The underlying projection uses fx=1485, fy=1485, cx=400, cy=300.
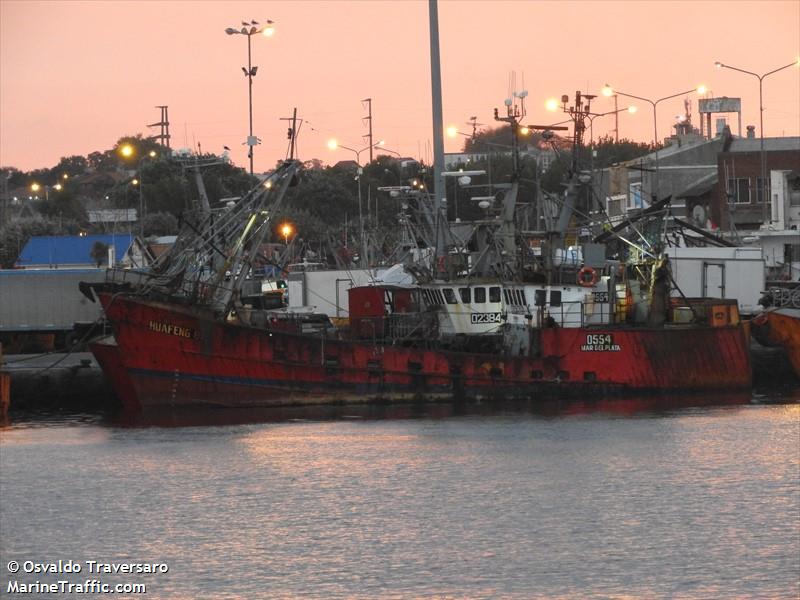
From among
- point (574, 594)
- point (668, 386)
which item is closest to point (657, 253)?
point (668, 386)

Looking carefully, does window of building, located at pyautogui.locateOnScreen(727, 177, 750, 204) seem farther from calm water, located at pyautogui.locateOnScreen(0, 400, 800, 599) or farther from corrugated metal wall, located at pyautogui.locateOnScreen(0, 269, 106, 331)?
corrugated metal wall, located at pyautogui.locateOnScreen(0, 269, 106, 331)

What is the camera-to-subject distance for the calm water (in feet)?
91.5

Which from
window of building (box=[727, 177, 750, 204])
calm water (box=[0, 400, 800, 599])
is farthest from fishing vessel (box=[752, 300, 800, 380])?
window of building (box=[727, 177, 750, 204])

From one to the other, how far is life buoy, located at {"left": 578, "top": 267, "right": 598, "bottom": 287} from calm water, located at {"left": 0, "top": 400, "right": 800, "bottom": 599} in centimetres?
412

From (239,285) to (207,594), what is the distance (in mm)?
20505

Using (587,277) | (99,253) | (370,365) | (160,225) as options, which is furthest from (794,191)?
(160,225)

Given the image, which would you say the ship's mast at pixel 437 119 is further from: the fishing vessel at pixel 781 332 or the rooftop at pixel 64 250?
the rooftop at pixel 64 250

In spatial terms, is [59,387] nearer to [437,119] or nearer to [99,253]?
[437,119]

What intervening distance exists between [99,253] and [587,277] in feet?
99.1

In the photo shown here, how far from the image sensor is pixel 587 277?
47.6 meters

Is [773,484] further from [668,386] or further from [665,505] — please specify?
[668,386]

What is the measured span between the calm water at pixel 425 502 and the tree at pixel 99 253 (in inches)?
971

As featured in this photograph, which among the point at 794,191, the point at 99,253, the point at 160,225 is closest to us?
the point at 99,253

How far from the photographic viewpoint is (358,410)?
153 ft
